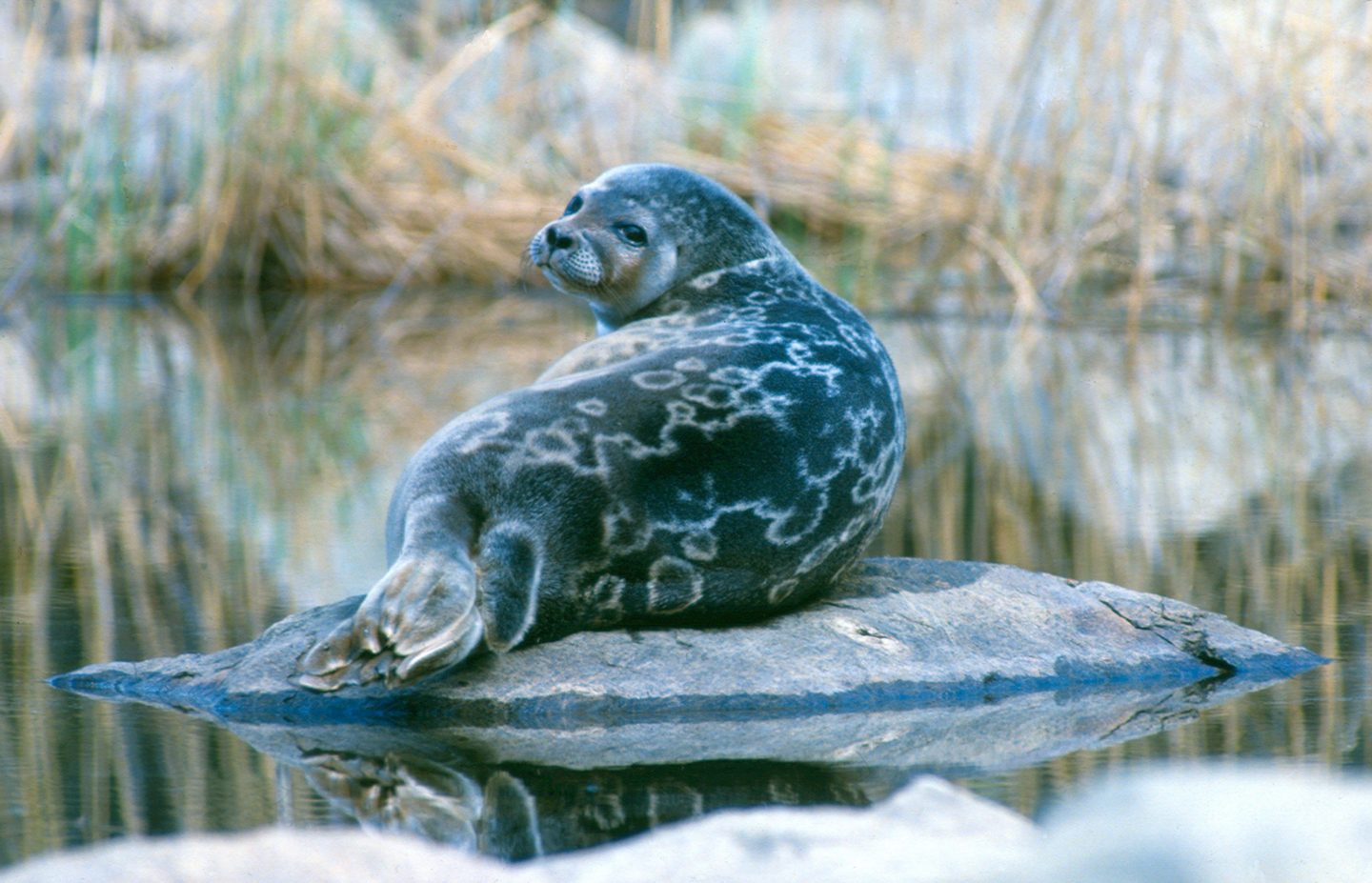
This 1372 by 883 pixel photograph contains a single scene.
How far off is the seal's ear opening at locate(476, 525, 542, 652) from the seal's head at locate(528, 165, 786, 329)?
779 millimetres

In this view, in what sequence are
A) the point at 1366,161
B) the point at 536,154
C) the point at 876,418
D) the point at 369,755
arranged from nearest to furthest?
1. the point at 369,755
2. the point at 876,418
3. the point at 1366,161
4. the point at 536,154

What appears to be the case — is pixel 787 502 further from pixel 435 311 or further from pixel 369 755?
pixel 435 311

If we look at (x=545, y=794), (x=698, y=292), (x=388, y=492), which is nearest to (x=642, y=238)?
(x=698, y=292)

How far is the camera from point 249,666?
334cm

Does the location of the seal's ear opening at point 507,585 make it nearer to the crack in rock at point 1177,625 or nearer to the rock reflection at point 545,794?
the rock reflection at point 545,794

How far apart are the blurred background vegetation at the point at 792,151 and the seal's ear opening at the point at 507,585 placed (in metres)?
6.36

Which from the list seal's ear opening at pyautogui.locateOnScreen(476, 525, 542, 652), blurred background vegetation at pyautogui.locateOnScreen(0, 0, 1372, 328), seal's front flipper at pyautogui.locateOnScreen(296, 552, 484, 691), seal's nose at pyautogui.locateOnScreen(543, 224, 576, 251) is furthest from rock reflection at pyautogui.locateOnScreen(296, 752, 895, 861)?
blurred background vegetation at pyautogui.locateOnScreen(0, 0, 1372, 328)

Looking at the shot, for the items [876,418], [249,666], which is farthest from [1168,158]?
[249,666]

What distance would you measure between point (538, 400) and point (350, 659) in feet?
2.09

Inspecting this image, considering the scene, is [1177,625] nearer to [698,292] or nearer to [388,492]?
[698,292]

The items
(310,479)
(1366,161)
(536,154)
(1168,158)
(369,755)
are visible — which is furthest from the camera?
(536,154)

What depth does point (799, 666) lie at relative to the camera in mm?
3375

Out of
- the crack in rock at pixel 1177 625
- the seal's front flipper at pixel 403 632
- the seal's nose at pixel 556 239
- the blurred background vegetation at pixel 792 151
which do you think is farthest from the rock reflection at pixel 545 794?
the blurred background vegetation at pixel 792 151

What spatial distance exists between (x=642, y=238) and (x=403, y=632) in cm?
121
